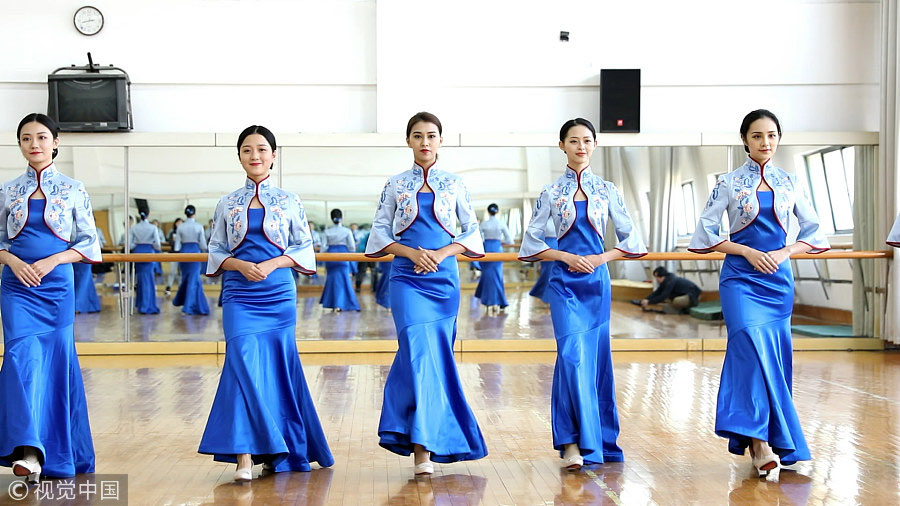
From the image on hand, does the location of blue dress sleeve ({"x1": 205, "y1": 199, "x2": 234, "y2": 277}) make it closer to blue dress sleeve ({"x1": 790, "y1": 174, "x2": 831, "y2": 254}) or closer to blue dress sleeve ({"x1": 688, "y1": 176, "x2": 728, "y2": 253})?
blue dress sleeve ({"x1": 688, "y1": 176, "x2": 728, "y2": 253})

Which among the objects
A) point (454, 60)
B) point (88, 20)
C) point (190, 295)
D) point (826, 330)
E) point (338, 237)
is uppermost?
point (88, 20)

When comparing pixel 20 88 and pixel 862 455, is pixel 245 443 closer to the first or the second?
pixel 862 455

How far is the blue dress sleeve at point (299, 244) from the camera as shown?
3.89 m

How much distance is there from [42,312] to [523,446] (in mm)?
2208

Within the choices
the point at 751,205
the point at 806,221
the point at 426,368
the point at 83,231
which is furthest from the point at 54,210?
the point at 806,221

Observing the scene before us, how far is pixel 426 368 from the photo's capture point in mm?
3883

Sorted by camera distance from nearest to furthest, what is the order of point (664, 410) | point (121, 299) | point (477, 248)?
A: point (477, 248) → point (664, 410) → point (121, 299)

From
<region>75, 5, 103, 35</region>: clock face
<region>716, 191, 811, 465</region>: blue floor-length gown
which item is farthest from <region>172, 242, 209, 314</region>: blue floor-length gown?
<region>716, 191, 811, 465</region>: blue floor-length gown

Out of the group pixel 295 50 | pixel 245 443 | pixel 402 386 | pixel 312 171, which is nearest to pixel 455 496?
pixel 402 386

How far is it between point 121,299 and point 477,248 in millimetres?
5778

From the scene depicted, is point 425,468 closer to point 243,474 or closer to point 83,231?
point 243,474

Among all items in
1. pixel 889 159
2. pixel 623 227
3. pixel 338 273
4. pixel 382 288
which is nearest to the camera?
pixel 623 227

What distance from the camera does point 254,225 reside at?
3.88 meters

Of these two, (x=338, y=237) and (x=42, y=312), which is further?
(x=338, y=237)
